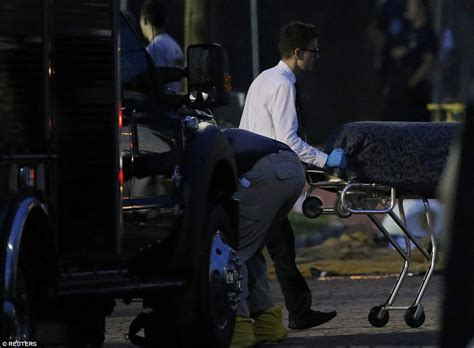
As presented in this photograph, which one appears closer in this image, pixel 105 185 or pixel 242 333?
pixel 105 185

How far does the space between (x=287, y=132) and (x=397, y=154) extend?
645 mm

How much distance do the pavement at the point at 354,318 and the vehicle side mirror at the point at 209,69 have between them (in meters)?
1.45

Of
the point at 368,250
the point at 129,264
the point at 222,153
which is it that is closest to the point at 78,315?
the point at 129,264

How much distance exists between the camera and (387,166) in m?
9.12

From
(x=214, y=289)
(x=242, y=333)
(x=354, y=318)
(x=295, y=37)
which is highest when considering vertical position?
(x=295, y=37)

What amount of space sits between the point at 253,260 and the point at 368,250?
6.10 meters

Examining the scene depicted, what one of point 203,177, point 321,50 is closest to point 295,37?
point 203,177

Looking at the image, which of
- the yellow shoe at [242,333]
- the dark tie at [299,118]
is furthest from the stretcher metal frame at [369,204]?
the yellow shoe at [242,333]

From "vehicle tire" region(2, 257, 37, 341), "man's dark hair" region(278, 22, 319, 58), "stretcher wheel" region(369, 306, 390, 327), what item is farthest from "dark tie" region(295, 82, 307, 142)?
"vehicle tire" region(2, 257, 37, 341)

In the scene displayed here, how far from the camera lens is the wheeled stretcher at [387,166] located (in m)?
9.09

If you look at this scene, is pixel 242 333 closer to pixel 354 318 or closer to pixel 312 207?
pixel 312 207

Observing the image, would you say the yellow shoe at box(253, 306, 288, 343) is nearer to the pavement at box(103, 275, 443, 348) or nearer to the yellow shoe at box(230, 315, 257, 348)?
the pavement at box(103, 275, 443, 348)

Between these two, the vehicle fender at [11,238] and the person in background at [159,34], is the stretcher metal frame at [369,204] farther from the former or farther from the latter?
the vehicle fender at [11,238]

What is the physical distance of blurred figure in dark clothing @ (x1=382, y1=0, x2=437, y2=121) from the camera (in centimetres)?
1439
